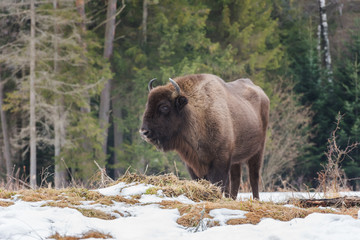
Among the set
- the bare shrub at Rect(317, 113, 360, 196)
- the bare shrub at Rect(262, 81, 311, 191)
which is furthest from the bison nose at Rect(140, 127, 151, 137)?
the bare shrub at Rect(262, 81, 311, 191)

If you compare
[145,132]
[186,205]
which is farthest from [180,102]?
[186,205]

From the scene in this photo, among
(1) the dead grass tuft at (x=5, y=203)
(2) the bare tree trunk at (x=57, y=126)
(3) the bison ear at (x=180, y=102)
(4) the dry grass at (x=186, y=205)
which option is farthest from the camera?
(2) the bare tree trunk at (x=57, y=126)

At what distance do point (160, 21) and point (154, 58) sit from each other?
2.34 metres

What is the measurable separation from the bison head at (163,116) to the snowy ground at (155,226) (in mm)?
3545

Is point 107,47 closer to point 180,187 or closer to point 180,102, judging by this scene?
point 180,102

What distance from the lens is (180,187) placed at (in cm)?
591

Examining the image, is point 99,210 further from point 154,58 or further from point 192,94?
point 154,58

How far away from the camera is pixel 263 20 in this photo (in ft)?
109

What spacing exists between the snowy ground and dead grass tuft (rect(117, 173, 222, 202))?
88cm

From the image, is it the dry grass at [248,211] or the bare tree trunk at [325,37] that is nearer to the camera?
the dry grass at [248,211]

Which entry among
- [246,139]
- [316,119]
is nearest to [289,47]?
[316,119]

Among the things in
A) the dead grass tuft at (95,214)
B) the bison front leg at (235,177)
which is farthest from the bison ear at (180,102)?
the dead grass tuft at (95,214)

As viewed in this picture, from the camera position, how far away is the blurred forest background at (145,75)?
25875mm

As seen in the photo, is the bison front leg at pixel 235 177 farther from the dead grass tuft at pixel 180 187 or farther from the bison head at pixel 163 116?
the dead grass tuft at pixel 180 187
